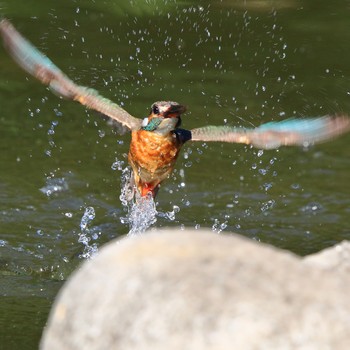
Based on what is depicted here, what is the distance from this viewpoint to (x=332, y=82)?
9.18 meters

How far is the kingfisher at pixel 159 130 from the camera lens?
566 cm

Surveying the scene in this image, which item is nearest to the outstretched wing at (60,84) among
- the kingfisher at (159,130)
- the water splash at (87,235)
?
the kingfisher at (159,130)

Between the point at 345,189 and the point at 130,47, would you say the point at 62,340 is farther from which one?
the point at 130,47

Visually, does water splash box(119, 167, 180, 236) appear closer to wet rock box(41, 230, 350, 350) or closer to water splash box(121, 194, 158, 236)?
water splash box(121, 194, 158, 236)

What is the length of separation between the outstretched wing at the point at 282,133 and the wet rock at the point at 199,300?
2.70m

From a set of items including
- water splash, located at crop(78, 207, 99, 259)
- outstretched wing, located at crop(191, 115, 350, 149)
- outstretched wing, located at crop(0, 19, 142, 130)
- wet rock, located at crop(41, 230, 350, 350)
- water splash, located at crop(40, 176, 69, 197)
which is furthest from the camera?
water splash, located at crop(40, 176, 69, 197)

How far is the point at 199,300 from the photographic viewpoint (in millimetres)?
3004

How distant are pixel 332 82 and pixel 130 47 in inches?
72.6

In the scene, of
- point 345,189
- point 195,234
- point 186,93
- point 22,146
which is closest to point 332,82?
point 186,93

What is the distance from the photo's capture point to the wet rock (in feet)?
9.73

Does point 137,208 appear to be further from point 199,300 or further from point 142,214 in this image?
point 199,300

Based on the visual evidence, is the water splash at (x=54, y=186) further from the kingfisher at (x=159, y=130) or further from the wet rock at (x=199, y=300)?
the wet rock at (x=199, y=300)

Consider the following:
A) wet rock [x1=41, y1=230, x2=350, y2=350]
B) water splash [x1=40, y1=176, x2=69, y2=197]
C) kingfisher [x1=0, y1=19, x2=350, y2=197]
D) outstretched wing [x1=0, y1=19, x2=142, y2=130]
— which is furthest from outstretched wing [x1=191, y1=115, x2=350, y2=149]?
wet rock [x1=41, y1=230, x2=350, y2=350]

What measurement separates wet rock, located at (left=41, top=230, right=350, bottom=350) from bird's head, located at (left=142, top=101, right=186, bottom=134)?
235cm
